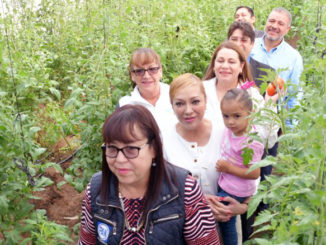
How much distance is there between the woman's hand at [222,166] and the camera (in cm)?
243

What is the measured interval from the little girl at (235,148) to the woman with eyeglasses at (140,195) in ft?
2.05

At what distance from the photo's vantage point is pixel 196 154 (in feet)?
8.07

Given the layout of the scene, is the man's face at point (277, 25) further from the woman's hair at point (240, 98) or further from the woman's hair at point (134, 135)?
the woman's hair at point (134, 135)

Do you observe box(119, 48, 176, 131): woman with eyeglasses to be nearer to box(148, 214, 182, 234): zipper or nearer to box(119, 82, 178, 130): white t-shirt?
box(119, 82, 178, 130): white t-shirt

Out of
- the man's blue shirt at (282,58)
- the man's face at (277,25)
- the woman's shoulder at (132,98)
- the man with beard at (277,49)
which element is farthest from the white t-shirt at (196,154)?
the man's face at (277,25)

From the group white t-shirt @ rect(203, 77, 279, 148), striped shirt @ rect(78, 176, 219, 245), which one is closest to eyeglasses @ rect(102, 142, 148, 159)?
striped shirt @ rect(78, 176, 219, 245)

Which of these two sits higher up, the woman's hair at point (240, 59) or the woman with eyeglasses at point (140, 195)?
the woman's hair at point (240, 59)

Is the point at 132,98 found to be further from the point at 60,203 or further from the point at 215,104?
the point at 60,203

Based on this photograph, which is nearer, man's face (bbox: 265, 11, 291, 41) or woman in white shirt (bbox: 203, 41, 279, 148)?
woman in white shirt (bbox: 203, 41, 279, 148)

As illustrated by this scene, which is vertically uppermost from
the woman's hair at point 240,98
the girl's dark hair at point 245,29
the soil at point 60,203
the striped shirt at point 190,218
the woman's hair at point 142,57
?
the girl's dark hair at point 245,29

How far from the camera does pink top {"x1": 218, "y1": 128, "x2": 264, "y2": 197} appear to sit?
2443mm

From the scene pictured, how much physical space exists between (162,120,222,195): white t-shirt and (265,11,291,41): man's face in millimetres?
1822

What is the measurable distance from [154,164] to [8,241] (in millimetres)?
1007

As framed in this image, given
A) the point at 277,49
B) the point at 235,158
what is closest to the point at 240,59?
the point at 235,158
